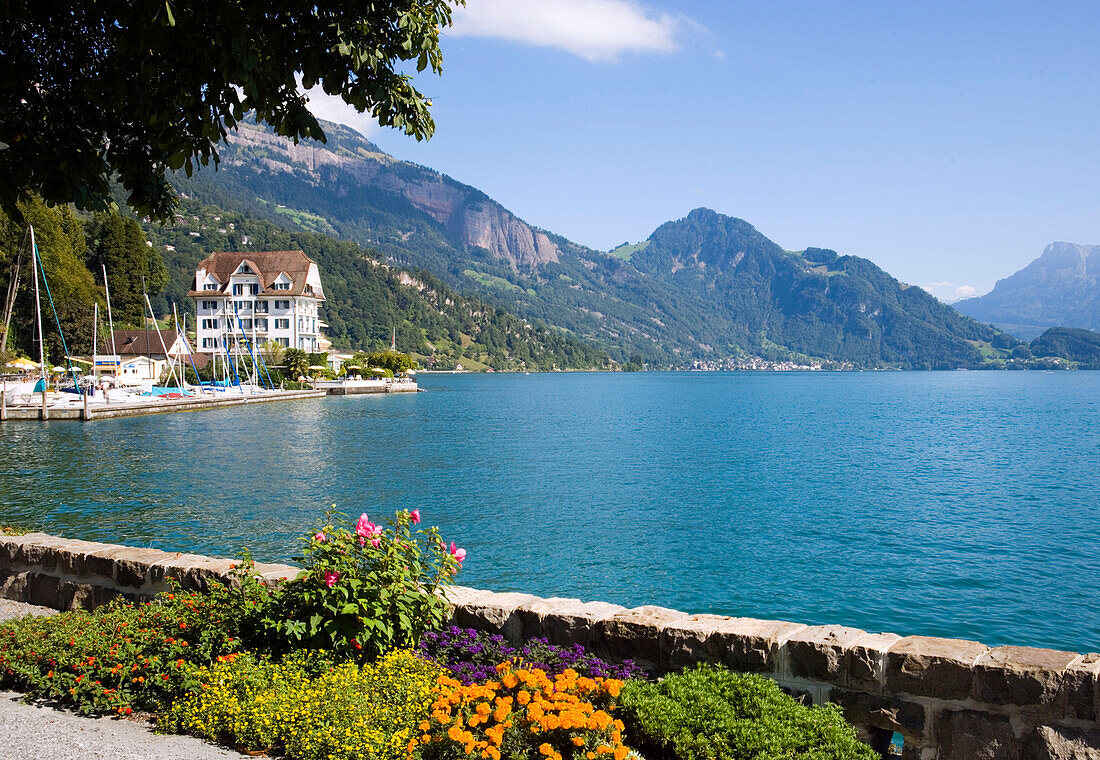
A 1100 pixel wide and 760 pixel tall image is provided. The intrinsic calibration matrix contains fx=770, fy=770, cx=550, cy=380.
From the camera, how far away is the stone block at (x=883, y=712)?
5.73 meters

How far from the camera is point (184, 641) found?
675cm

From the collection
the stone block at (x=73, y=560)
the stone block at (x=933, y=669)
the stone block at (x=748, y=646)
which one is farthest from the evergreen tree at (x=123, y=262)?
the stone block at (x=933, y=669)

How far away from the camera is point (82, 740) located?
18.9ft

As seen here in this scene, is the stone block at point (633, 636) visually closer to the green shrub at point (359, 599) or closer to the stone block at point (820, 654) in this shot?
the stone block at point (820, 654)

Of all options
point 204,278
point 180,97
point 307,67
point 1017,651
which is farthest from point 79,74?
point 204,278

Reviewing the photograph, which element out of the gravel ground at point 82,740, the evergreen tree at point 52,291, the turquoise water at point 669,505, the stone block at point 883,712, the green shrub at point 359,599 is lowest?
the turquoise water at point 669,505

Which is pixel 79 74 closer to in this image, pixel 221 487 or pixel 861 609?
pixel 861 609

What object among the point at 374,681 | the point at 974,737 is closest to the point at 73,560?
the point at 374,681

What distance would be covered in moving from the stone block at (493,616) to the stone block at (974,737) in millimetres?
3479

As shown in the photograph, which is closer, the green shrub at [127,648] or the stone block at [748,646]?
the stone block at [748,646]

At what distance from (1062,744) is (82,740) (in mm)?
7019

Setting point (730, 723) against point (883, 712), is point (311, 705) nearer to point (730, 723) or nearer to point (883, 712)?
point (730, 723)

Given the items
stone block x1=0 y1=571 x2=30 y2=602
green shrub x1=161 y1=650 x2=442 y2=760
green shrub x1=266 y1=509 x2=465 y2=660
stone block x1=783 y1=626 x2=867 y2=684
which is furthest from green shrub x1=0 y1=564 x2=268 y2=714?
stone block x1=783 y1=626 x2=867 y2=684

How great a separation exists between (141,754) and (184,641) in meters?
1.28
